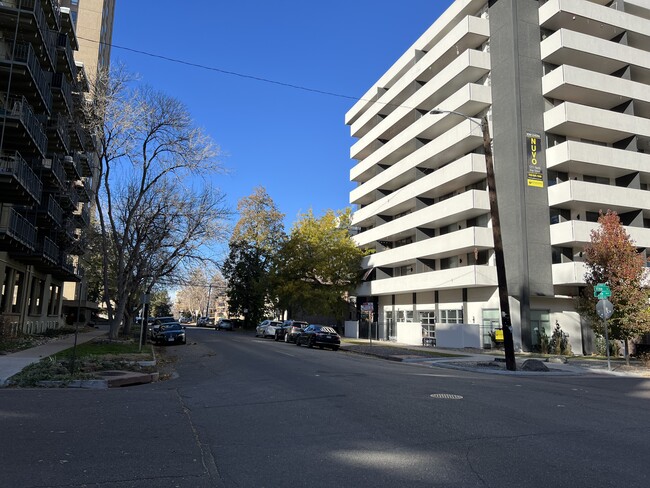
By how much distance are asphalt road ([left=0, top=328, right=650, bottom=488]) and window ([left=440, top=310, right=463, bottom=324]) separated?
2445 cm

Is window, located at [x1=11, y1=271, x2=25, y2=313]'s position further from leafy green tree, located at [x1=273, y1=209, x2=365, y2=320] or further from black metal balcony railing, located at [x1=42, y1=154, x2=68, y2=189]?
leafy green tree, located at [x1=273, y1=209, x2=365, y2=320]

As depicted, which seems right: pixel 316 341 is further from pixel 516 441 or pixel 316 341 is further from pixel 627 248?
pixel 516 441

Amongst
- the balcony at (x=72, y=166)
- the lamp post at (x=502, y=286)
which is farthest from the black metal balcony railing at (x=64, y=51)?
the lamp post at (x=502, y=286)

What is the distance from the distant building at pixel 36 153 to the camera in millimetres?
22484

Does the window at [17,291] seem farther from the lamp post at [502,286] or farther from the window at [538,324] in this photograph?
the window at [538,324]

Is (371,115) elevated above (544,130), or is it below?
above

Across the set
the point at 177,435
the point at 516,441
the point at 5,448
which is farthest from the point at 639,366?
the point at 5,448

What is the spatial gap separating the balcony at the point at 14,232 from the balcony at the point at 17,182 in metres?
0.91

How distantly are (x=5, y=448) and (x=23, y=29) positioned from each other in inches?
950

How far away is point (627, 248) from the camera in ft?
76.4

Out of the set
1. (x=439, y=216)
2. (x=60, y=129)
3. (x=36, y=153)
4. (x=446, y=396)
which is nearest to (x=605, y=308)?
(x=446, y=396)

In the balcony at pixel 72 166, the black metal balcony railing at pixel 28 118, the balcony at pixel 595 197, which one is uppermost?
the balcony at pixel 72 166

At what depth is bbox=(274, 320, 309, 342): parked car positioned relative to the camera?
35.5 meters

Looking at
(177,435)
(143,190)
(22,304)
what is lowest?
(177,435)
